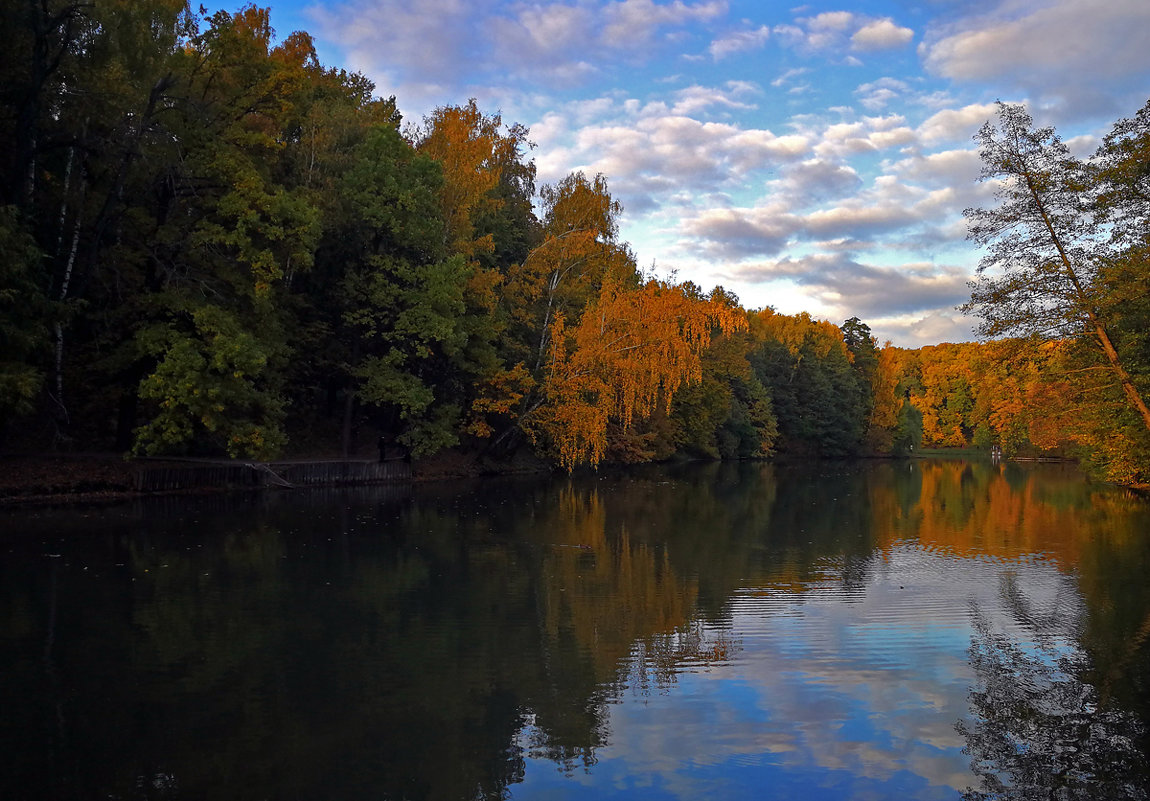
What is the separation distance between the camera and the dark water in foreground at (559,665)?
682cm

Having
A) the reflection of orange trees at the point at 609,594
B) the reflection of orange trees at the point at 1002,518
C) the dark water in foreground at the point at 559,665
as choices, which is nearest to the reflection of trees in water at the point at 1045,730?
the dark water in foreground at the point at 559,665

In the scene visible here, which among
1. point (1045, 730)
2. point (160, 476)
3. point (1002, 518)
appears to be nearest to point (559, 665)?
point (1045, 730)

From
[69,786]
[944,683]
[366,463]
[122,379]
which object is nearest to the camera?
[69,786]

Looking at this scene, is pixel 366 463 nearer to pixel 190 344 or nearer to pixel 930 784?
pixel 190 344

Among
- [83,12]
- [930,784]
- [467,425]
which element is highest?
[83,12]

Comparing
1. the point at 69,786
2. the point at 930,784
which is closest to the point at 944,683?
the point at 930,784

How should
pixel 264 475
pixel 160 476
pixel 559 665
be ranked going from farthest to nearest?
pixel 264 475
pixel 160 476
pixel 559 665

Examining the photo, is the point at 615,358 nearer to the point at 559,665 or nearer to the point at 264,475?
the point at 264,475

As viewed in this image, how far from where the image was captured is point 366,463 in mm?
34531

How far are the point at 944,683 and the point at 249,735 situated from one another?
715 centimetres

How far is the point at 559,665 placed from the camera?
32.3 ft

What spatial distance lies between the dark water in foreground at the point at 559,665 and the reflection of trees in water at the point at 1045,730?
0.11 ft

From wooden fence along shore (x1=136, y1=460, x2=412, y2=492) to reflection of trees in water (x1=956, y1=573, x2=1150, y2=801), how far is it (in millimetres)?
24661

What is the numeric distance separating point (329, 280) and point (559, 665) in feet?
97.9
